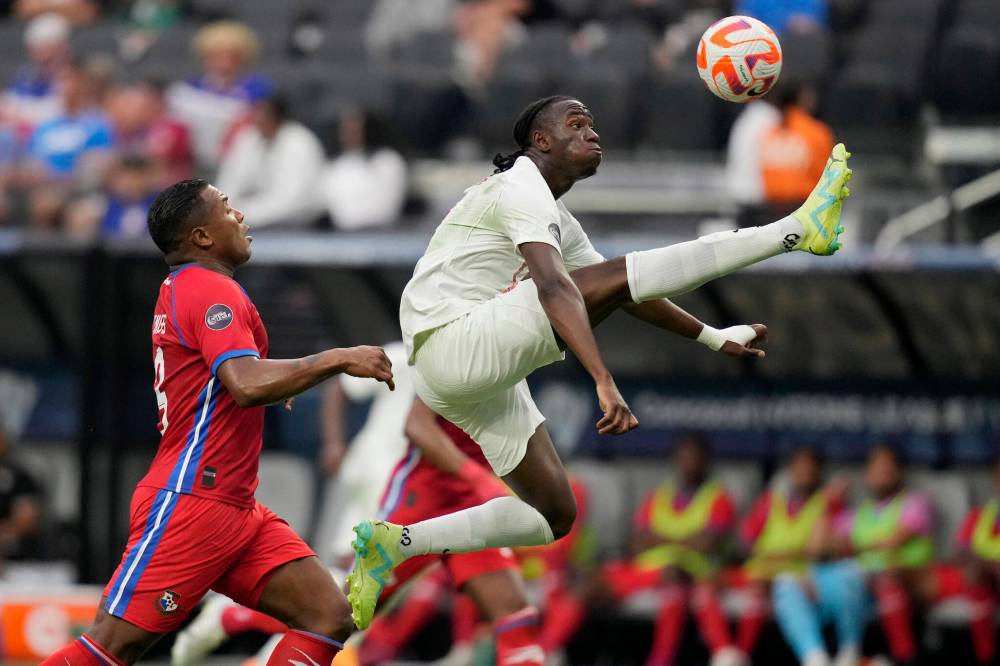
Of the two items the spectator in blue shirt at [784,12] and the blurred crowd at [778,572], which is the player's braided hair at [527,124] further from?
the spectator in blue shirt at [784,12]

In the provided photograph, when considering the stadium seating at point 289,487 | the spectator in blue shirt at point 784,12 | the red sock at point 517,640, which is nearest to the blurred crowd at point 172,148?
the stadium seating at point 289,487

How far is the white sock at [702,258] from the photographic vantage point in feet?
20.4

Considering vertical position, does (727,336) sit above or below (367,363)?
below

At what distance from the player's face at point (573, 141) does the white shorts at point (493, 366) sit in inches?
18.3

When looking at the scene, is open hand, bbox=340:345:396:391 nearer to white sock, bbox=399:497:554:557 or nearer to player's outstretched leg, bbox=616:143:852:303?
player's outstretched leg, bbox=616:143:852:303

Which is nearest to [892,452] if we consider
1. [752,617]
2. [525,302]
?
[752,617]

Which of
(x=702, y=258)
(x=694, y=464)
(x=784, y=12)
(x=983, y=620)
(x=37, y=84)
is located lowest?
(x=983, y=620)

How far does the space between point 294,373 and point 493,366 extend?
883 millimetres

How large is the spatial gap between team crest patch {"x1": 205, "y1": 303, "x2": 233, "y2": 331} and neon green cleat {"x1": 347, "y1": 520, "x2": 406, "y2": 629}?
104 centimetres

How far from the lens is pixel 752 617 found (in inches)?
446

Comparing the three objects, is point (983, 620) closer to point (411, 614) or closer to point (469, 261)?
point (411, 614)

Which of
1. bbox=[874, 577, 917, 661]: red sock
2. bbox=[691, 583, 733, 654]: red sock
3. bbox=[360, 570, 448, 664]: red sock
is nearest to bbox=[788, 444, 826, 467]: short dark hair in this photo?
bbox=[874, 577, 917, 661]: red sock

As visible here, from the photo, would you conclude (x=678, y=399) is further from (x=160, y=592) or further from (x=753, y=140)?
(x=160, y=592)

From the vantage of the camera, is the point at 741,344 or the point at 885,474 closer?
the point at 741,344
